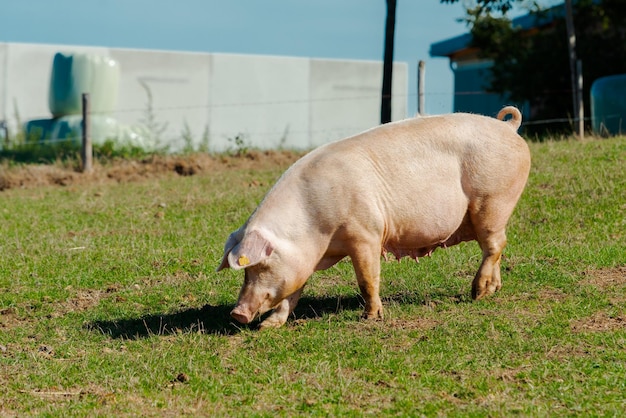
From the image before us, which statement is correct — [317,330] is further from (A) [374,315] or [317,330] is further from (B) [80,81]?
(B) [80,81]

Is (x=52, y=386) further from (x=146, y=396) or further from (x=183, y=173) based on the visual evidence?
(x=183, y=173)

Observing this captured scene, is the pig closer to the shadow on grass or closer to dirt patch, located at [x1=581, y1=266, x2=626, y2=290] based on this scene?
the shadow on grass

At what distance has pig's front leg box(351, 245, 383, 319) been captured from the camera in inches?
250

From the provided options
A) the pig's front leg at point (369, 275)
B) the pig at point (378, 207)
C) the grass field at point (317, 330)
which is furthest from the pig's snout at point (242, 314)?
the pig's front leg at point (369, 275)

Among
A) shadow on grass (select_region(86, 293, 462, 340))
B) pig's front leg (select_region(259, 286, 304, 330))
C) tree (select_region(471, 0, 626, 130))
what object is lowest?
shadow on grass (select_region(86, 293, 462, 340))

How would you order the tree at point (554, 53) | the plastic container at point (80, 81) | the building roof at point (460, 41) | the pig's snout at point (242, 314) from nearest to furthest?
1. the pig's snout at point (242, 314)
2. the tree at point (554, 53)
3. the plastic container at point (80, 81)
4. the building roof at point (460, 41)

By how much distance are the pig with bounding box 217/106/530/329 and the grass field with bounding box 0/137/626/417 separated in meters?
0.34

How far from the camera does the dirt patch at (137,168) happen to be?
1401 centimetres

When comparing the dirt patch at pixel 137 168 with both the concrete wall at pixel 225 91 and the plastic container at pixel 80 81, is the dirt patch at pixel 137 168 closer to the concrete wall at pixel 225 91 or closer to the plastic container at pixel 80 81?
the plastic container at pixel 80 81

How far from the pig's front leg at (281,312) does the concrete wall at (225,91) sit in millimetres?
19331

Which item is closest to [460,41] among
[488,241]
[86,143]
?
[86,143]

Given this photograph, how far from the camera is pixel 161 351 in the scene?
5965mm

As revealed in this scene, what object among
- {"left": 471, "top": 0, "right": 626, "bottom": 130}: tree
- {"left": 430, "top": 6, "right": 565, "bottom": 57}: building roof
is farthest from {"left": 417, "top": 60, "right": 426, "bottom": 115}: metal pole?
{"left": 430, "top": 6, "right": 565, "bottom": 57}: building roof

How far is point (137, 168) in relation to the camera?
14453mm
